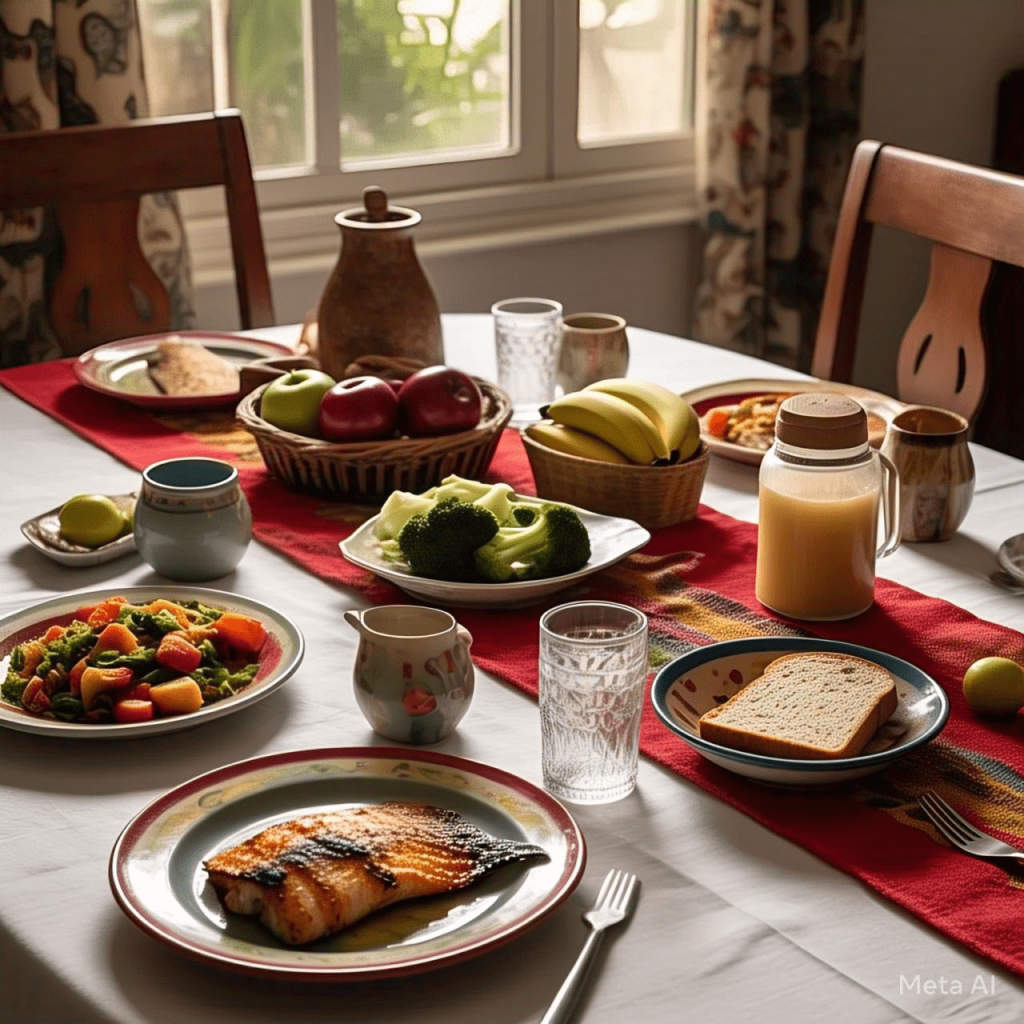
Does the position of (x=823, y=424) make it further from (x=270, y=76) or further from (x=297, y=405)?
(x=270, y=76)

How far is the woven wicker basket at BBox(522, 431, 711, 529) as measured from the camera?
4.46ft

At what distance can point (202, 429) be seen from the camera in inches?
66.6

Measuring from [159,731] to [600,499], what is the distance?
534 mm

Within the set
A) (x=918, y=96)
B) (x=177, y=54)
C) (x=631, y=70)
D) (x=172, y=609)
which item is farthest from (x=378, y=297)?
(x=918, y=96)

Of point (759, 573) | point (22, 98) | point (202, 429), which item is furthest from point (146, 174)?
point (759, 573)

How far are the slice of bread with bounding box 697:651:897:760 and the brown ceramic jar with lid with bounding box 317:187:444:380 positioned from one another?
747 mm

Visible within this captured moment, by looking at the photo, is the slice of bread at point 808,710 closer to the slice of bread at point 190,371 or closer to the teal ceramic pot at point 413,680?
the teal ceramic pot at point 413,680

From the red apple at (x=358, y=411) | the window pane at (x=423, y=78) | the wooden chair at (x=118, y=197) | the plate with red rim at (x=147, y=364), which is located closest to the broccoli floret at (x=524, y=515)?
the red apple at (x=358, y=411)

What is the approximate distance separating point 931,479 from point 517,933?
2.40ft

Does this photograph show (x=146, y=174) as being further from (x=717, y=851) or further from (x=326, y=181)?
(x=717, y=851)

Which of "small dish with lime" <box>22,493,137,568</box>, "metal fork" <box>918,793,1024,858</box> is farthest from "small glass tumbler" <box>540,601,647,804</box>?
"small dish with lime" <box>22,493,137,568</box>

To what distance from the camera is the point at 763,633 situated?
1183 millimetres

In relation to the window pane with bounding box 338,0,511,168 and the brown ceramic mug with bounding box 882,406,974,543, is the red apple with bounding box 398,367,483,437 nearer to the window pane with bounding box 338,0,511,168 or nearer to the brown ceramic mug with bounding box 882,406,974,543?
the brown ceramic mug with bounding box 882,406,974,543

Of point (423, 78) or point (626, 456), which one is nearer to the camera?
point (626, 456)
